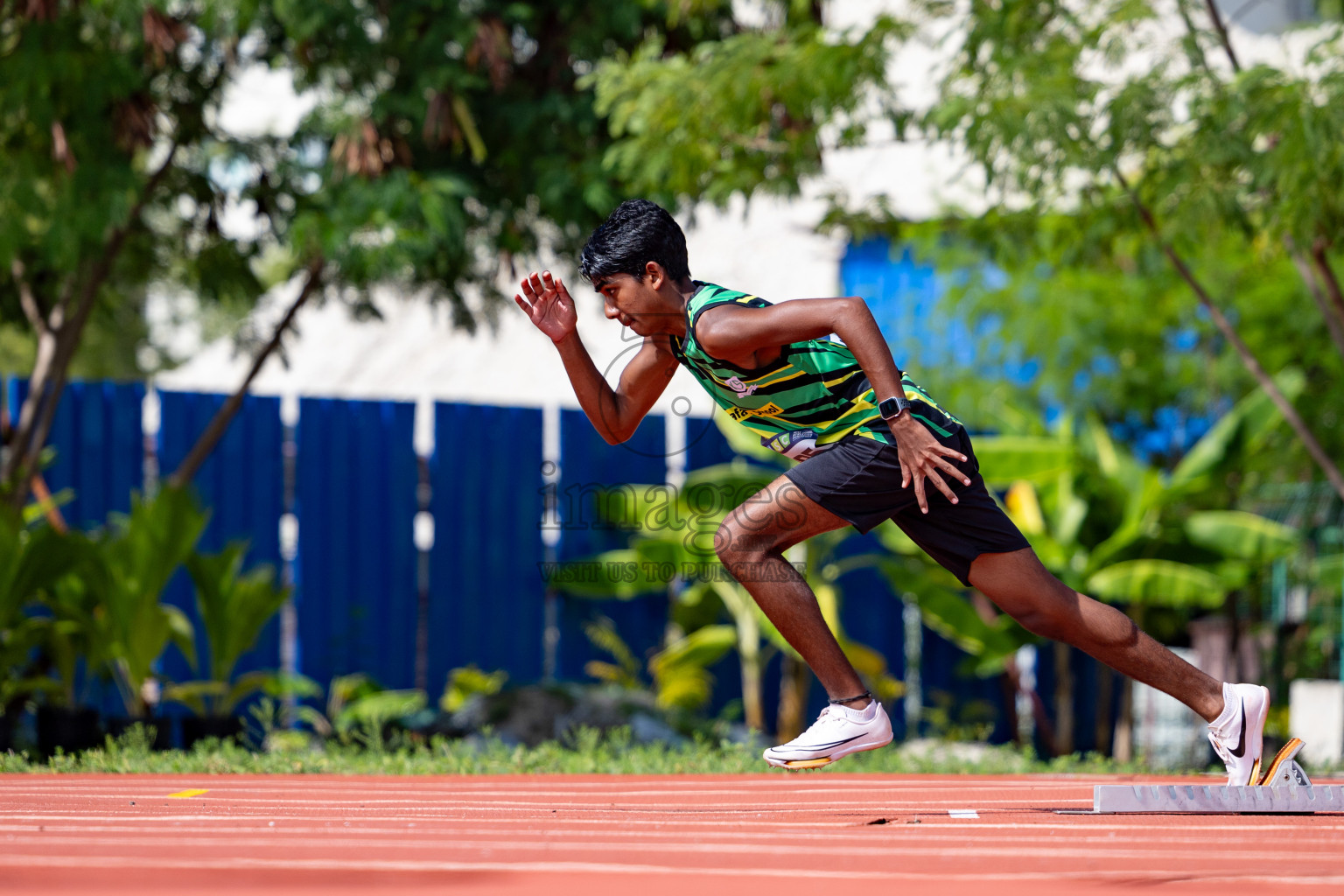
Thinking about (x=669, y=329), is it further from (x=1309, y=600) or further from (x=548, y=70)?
(x=1309, y=600)

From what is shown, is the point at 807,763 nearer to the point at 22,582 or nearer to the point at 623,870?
the point at 623,870

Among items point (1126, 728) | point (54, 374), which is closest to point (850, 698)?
point (54, 374)

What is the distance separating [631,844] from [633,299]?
4.99 feet

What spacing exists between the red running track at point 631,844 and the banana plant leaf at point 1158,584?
4593mm

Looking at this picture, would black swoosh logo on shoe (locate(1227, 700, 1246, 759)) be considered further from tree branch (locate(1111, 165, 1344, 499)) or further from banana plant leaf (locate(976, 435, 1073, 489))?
banana plant leaf (locate(976, 435, 1073, 489))

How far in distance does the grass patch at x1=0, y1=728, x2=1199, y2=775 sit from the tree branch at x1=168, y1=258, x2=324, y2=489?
5.78 feet

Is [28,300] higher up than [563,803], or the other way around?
[28,300]

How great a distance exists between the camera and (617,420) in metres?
3.96

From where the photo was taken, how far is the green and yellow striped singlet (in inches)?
142

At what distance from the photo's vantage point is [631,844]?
2668 mm

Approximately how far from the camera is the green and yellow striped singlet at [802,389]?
11.8 feet

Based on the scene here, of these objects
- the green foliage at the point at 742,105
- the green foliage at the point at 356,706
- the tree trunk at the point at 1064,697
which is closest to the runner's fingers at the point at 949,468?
the green foliage at the point at 742,105

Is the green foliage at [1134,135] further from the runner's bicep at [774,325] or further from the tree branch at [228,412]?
the tree branch at [228,412]

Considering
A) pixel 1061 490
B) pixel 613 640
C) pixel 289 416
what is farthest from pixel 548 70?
pixel 1061 490
